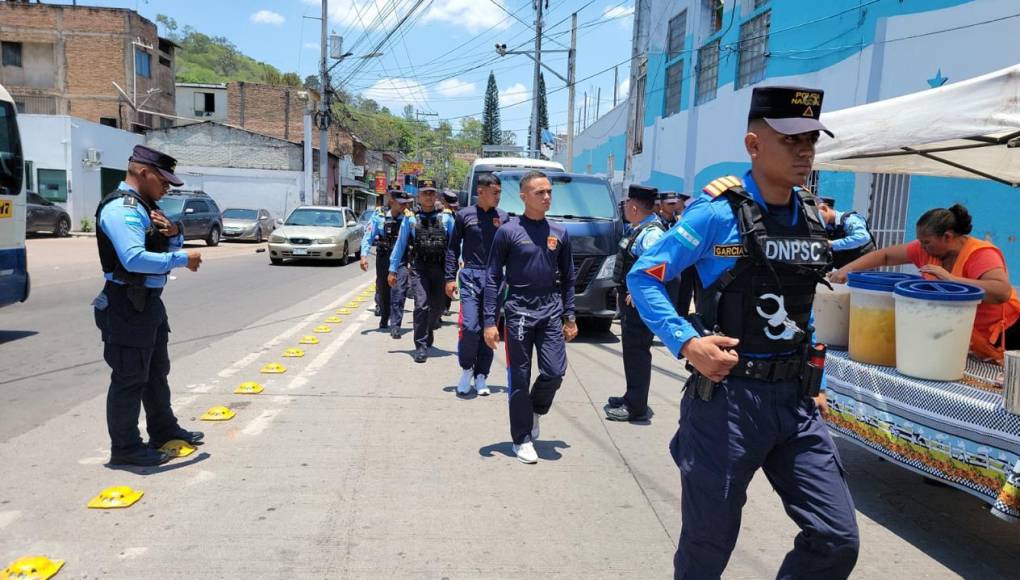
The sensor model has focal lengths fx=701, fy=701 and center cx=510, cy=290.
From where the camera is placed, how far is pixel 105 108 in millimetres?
44094

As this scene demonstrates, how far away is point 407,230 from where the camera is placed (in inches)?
317

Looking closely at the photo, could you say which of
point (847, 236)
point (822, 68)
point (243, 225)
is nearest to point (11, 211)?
point (847, 236)

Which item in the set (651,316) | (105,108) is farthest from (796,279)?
(105,108)

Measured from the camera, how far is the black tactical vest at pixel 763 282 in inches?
94.3

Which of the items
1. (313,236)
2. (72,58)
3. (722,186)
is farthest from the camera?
(72,58)

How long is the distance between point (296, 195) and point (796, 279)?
42.9 metres

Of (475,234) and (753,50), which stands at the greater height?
(753,50)

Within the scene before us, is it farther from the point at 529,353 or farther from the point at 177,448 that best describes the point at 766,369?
the point at 177,448

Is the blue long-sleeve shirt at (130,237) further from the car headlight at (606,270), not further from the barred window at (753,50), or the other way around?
the barred window at (753,50)

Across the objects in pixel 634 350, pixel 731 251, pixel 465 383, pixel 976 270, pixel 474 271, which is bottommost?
pixel 465 383

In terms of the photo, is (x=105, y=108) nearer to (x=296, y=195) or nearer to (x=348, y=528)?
(x=296, y=195)

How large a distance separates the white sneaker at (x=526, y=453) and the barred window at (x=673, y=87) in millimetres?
16205

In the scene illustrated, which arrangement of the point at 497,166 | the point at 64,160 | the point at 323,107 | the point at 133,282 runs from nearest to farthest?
the point at 133,282 → the point at 497,166 → the point at 64,160 → the point at 323,107

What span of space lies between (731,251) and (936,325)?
2074mm
